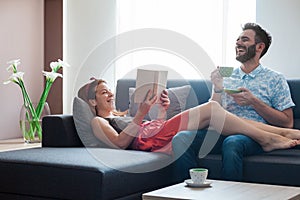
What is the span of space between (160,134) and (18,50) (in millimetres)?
1908

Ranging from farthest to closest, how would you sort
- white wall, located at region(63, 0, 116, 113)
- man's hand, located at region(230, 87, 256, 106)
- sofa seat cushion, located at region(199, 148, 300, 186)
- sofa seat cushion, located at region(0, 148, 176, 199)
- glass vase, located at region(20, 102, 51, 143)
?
white wall, located at region(63, 0, 116, 113)
glass vase, located at region(20, 102, 51, 143)
man's hand, located at region(230, 87, 256, 106)
sofa seat cushion, located at region(199, 148, 300, 186)
sofa seat cushion, located at region(0, 148, 176, 199)

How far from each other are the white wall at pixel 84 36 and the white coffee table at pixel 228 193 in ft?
9.31

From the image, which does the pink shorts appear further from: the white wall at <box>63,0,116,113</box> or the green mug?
the white wall at <box>63,0,116,113</box>

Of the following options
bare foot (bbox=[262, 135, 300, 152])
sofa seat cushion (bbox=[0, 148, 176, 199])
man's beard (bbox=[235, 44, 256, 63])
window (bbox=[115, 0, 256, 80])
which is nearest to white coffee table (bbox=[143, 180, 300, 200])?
sofa seat cushion (bbox=[0, 148, 176, 199])

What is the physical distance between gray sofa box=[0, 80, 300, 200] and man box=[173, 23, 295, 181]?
0.27 ft

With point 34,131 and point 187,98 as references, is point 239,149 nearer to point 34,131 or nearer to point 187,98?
point 187,98

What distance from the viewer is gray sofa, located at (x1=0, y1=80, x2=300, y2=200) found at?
305cm

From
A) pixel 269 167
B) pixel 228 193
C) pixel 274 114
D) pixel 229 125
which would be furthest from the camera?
pixel 274 114

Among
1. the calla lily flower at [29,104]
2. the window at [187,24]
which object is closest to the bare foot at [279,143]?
the window at [187,24]

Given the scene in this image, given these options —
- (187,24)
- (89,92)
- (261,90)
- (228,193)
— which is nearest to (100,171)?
(228,193)

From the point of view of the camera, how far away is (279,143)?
138 inches

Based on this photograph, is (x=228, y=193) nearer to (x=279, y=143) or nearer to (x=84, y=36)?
(x=279, y=143)

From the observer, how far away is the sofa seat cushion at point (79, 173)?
9.93 feet

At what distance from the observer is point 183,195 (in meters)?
2.55
